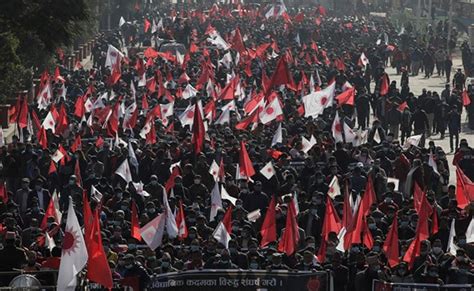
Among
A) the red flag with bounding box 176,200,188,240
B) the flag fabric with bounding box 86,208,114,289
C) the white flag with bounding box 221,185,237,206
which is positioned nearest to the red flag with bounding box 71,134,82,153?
the white flag with bounding box 221,185,237,206

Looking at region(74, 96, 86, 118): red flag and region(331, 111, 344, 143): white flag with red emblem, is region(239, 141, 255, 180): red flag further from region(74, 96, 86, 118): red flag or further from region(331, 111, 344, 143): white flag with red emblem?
region(74, 96, 86, 118): red flag

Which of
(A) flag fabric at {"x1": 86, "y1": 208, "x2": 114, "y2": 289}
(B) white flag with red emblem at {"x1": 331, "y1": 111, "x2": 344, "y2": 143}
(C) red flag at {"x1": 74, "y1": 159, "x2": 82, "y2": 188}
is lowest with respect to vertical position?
(B) white flag with red emblem at {"x1": 331, "y1": 111, "x2": 344, "y2": 143}

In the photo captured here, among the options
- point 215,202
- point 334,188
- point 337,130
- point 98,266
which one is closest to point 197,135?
point 334,188

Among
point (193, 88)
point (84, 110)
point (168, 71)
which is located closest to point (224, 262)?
point (84, 110)

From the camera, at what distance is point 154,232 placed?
22.0 metres

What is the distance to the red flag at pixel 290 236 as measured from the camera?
→ 21.5 meters

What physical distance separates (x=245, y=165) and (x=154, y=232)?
5.98m

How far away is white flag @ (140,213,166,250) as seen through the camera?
2188 centimetres

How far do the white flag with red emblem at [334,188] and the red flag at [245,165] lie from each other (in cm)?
177

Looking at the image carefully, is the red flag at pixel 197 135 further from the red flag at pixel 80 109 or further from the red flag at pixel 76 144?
the red flag at pixel 80 109

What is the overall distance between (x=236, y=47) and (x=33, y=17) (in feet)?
38.2

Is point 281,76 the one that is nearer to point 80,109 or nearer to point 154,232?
point 80,109

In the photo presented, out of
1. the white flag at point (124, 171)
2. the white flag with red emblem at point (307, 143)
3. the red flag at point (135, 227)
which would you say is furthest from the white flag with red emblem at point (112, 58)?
the red flag at point (135, 227)

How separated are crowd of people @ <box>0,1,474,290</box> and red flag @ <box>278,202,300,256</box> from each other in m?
0.06
